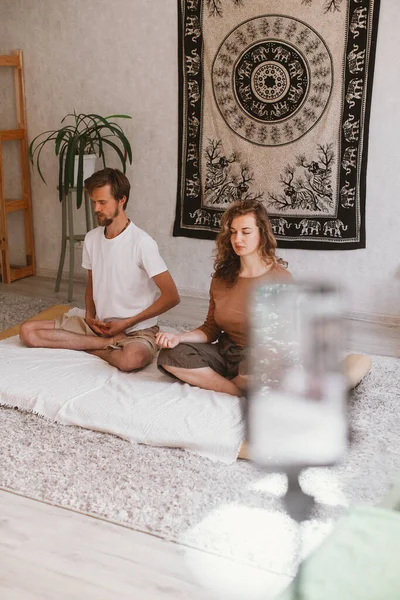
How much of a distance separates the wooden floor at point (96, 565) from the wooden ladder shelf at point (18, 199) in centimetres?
313

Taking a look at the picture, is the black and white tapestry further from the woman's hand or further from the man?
the woman's hand

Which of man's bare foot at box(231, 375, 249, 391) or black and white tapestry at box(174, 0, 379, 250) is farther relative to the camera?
black and white tapestry at box(174, 0, 379, 250)

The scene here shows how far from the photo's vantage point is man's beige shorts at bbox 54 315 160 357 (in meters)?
3.31

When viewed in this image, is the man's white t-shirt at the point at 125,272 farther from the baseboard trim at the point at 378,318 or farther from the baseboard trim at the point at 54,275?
the baseboard trim at the point at 54,275

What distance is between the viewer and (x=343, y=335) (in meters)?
0.64

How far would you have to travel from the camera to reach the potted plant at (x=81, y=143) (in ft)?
15.0

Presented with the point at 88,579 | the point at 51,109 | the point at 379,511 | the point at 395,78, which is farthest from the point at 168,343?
the point at 51,109

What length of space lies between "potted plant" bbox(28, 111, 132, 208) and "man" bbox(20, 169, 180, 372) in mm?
1255

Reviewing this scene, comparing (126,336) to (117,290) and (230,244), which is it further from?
(230,244)

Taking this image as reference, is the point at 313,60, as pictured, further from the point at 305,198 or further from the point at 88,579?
the point at 88,579

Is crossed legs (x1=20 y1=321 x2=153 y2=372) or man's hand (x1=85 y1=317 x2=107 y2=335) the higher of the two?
man's hand (x1=85 y1=317 x2=107 y2=335)

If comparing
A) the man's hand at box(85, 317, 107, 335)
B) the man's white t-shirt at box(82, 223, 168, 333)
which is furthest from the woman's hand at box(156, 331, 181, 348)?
the man's hand at box(85, 317, 107, 335)

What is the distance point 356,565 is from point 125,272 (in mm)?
2412

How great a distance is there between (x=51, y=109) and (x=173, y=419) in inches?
121
